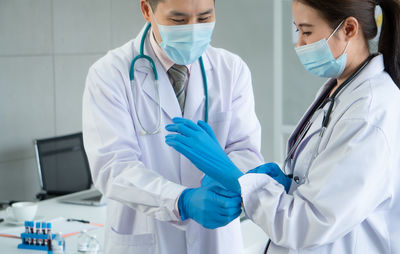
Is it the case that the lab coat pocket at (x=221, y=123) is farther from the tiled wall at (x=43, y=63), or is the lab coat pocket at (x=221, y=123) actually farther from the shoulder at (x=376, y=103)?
the tiled wall at (x=43, y=63)

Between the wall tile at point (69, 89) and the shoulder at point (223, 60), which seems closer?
the shoulder at point (223, 60)

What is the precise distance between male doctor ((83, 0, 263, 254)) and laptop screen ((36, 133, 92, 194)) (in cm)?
220

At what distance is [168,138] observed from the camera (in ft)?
5.16

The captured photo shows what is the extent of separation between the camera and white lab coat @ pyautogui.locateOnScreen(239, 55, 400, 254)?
48.9 inches

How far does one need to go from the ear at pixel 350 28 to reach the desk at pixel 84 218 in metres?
1.22

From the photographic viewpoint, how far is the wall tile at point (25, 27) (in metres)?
4.21

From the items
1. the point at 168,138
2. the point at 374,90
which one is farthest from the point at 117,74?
the point at 374,90

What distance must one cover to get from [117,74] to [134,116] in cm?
14

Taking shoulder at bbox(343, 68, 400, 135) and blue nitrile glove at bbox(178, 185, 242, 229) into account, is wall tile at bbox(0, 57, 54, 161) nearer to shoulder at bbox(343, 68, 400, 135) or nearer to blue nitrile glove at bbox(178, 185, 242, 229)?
blue nitrile glove at bbox(178, 185, 242, 229)

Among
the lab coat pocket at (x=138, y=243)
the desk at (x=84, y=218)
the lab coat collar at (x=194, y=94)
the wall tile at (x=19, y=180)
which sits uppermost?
the lab coat collar at (x=194, y=94)

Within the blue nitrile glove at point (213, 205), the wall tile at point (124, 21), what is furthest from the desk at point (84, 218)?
the wall tile at point (124, 21)

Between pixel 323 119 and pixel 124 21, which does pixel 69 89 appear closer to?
pixel 124 21

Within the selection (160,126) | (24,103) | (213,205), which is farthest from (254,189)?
(24,103)

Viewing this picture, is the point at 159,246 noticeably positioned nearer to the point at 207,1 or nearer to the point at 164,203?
the point at 164,203
